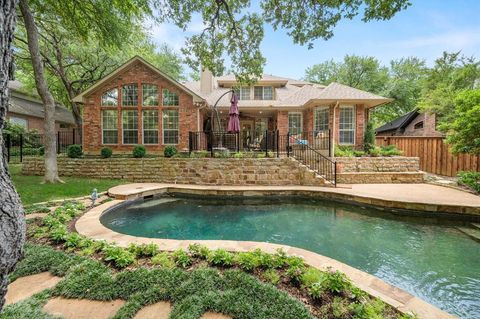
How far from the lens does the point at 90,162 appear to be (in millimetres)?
9867

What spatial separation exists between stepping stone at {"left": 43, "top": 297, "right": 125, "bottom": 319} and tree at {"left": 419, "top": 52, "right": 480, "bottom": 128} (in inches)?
667

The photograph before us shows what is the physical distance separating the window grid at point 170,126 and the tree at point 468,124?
39.8 feet

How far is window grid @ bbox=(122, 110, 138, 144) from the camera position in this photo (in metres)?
12.2

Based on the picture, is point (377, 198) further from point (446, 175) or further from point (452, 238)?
point (446, 175)

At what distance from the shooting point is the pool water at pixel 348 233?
3.14m

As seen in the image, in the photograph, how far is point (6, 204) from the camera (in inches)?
42.1

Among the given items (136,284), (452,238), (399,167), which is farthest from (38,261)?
(399,167)

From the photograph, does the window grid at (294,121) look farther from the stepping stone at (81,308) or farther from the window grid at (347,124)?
the stepping stone at (81,308)

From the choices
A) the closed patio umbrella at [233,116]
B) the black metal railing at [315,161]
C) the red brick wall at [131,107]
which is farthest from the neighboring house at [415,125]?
the red brick wall at [131,107]

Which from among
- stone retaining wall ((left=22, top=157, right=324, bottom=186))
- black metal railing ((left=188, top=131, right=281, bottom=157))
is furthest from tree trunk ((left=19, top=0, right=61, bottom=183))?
black metal railing ((left=188, top=131, right=281, bottom=157))

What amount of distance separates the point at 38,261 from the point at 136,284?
59.2 inches

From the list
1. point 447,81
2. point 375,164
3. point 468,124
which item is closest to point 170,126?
point 375,164

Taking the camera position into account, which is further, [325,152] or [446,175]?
[325,152]

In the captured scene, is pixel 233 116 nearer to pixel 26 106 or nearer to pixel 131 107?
pixel 131 107
